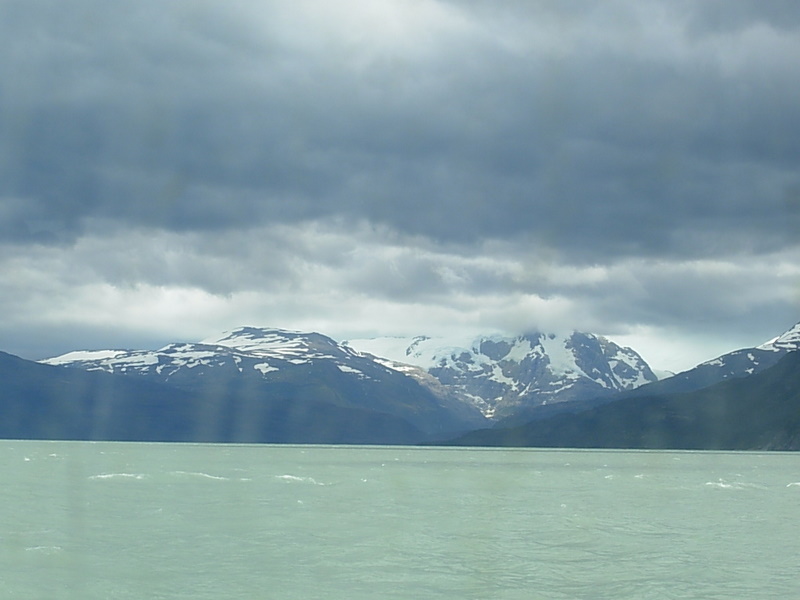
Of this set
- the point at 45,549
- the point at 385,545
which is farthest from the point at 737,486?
the point at 45,549

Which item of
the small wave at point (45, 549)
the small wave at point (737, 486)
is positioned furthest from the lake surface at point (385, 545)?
the small wave at point (737, 486)

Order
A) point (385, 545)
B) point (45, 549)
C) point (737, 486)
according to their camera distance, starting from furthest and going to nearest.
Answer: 1. point (737, 486)
2. point (385, 545)
3. point (45, 549)

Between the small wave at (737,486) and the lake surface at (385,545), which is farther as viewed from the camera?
the small wave at (737,486)

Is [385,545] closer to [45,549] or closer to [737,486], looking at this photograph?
[45,549]

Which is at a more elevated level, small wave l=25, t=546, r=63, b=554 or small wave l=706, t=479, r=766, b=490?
small wave l=706, t=479, r=766, b=490

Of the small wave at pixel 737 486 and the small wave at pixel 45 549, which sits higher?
the small wave at pixel 737 486

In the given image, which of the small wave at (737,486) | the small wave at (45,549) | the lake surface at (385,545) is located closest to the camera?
the lake surface at (385,545)

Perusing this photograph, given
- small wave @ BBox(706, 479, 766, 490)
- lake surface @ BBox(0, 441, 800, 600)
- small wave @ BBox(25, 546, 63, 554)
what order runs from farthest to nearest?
small wave @ BBox(706, 479, 766, 490)
small wave @ BBox(25, 546, 63, 554)
lake surface @ BBox(0, 441, 800, 600)

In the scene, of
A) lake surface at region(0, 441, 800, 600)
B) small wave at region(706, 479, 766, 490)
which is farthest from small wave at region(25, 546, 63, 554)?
small wave at region(706, 479, 766, 490)

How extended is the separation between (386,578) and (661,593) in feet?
53.0

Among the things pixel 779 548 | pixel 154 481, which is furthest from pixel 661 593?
pixel 154 481

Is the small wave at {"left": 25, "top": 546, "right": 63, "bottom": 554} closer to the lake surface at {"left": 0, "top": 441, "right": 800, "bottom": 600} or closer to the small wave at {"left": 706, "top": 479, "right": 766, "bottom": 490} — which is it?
the lake surface at {"left": 0, "top": 441, "right": 800, "bottom": 600}

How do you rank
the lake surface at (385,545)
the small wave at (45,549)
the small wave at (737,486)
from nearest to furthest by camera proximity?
Answer: the lake surface at (385,545), the small wave at (45,549), the small wave at (737,486)

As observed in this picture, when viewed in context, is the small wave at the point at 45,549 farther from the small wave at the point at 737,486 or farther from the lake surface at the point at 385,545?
the small wave at the point at 737,486
